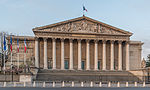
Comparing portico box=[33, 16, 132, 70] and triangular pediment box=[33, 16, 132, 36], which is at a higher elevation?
triangular pediment box=[33, 16, 132, 36]

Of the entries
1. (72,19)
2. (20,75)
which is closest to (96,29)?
(72,19)

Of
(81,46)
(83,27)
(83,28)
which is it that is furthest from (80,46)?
(83,27)

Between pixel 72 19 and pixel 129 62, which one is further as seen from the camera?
pixel 129 62

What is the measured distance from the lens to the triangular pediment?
195 ft

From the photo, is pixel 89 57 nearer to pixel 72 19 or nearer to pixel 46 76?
pixel 72 19

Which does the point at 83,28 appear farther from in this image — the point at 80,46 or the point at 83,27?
the point at 80,46

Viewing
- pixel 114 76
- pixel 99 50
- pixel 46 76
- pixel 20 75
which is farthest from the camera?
pixel 99 50

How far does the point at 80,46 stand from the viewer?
198 feet

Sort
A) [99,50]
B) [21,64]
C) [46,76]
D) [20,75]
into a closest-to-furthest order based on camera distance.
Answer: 1. [20,75]
2. [46,76]
3. [21,64]
4. [99,50]

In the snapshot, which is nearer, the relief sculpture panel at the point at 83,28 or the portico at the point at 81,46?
the portico at the point at 81,46

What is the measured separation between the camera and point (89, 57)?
201ft

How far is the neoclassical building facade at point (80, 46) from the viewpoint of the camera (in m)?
59.3

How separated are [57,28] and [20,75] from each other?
25.7 m

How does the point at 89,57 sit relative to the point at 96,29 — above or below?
below
